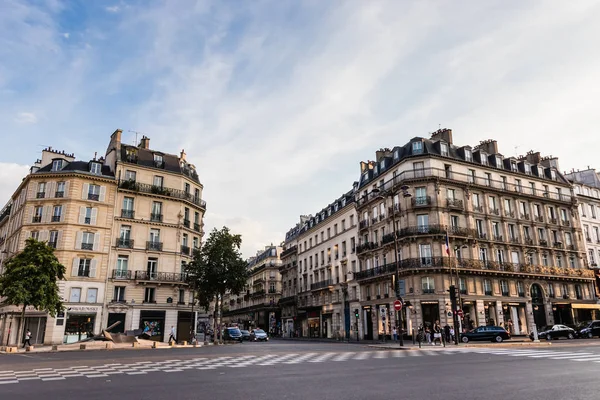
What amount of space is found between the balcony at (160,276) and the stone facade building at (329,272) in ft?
62.7

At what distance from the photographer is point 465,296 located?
39.6 metres

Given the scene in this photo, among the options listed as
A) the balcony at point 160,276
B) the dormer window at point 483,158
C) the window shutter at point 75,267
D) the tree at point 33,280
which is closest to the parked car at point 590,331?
the dormer window at point 483,158

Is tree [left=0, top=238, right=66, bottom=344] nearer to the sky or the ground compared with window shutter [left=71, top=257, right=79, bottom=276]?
nearer to the ground

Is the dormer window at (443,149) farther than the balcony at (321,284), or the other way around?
the balcony at (321,284)

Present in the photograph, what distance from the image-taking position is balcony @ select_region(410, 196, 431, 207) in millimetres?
40906

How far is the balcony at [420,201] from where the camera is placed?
40906mm

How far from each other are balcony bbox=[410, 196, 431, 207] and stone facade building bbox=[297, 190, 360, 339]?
10661mm

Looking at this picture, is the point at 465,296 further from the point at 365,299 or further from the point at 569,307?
the point at 569,307

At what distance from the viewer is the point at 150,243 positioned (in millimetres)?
41312

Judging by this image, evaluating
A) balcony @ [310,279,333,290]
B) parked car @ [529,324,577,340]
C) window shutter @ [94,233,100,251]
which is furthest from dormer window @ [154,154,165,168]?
parked car @ [529,324,577,340]

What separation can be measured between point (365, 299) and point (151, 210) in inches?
945

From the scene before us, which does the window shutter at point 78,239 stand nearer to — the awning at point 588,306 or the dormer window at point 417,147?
the dormer window at point 417,147

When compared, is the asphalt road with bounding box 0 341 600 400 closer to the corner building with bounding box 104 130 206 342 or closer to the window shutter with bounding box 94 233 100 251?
the corner building with bounding box 104 130 206 342

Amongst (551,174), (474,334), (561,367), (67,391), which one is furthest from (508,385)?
(551,174)
